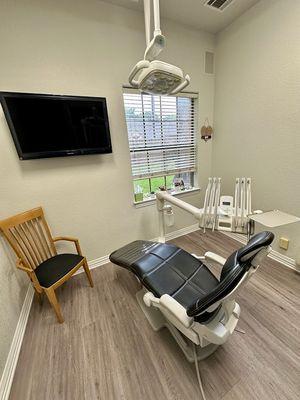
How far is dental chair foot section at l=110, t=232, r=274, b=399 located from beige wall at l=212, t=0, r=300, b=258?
119 centimetres

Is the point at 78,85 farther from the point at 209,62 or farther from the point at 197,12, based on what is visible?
the point at 209,62

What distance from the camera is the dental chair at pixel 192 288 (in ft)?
2.33

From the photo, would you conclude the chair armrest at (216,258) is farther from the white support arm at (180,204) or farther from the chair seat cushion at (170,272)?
the white support arm at (180,204)

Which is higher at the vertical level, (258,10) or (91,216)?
(258,10)

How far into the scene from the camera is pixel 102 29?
5.21 feet

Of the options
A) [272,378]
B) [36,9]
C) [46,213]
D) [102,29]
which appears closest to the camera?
[272,378]

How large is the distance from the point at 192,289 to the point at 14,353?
1.32 metres

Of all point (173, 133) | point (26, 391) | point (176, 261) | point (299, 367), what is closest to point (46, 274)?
point (26, 391)

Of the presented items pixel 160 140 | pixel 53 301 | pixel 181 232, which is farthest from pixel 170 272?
pixel 160 140

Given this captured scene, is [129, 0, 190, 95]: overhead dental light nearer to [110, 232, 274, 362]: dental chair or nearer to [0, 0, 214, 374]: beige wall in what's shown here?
[0, 0, 214, 374]: beige wall

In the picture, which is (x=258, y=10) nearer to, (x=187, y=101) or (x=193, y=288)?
(x=187, y=101)

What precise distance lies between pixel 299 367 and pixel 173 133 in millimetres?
2341

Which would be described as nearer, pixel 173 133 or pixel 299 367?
pixel 299 367

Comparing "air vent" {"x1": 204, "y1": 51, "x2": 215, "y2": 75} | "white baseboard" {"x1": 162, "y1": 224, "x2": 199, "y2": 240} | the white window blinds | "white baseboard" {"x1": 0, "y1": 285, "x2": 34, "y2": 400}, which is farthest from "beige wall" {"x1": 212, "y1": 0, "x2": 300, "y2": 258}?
"white baseboard" {"x1": 0, "y1": 285, "x2": 34, "y2": 400}
